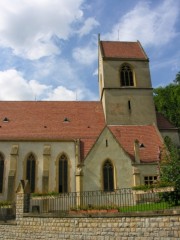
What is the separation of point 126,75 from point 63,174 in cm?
1266

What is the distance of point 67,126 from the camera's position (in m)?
27.5

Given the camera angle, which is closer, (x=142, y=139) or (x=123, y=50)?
(x=142, y=139)

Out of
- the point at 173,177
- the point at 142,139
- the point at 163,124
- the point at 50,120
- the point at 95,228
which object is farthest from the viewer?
the point at 163,124

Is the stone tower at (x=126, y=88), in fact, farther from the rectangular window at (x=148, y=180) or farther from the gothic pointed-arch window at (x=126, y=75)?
the rectangular window at (x=148, y=180)

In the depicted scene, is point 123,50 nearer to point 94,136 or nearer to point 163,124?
point 163,124

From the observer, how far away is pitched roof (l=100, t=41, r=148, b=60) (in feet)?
102

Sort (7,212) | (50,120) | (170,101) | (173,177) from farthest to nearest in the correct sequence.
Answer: (170,101) < (50,120) < (7,212) < (173,177)

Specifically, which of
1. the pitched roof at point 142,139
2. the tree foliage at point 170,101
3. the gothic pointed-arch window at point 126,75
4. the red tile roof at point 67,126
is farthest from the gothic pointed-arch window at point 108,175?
the tree foliage at point 170,101

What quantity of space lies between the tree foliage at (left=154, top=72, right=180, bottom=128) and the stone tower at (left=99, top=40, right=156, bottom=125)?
8584 millimetres

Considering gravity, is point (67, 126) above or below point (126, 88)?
below

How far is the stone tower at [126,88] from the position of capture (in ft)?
92.6

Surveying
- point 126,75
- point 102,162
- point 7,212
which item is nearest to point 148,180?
point 102,162

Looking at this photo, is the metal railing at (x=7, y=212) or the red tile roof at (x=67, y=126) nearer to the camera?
the metal railing at (x=7, y=212)

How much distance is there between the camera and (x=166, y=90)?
3916 cm
